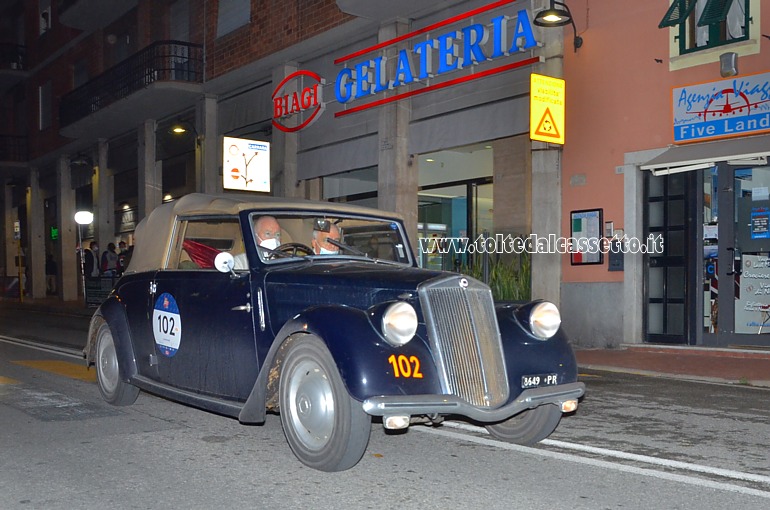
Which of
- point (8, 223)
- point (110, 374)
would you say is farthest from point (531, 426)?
→ point (8, 223)

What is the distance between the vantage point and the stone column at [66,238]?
32.8 meters

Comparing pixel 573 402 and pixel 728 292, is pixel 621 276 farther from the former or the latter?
pixel 573 402

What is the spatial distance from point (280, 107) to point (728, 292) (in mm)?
11521

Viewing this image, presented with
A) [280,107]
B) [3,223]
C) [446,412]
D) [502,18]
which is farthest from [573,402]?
[3,223]

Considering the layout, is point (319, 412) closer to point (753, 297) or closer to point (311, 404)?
point (311, 404)

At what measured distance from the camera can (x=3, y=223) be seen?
41656 millimetres

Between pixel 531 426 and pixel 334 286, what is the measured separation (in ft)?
5.47

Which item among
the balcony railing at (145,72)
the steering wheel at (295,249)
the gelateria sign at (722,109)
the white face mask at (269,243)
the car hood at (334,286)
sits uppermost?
the balcony railing at (145,72)

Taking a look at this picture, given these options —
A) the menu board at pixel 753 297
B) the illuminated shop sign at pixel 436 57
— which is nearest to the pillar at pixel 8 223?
the illuminated shop sign at pixel 436 57

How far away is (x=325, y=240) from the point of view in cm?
647

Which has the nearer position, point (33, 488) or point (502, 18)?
point (33, 488)

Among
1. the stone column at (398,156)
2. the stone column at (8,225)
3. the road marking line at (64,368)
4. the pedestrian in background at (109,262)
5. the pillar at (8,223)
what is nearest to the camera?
the road marking line at (64,368)

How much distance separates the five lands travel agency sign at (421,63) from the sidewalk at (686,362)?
5234mm

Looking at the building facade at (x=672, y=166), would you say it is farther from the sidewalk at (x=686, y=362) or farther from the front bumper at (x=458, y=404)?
the front bumper at (x=458, y=404)
